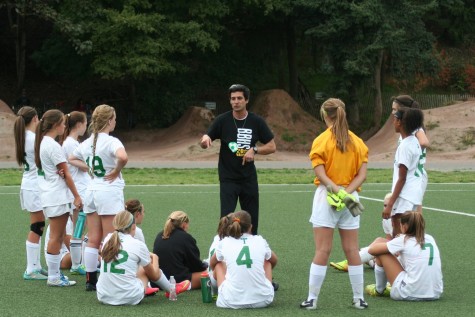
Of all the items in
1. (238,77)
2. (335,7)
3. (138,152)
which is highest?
(335,7)

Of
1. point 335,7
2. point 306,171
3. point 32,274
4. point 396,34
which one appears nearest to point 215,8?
point 335,7

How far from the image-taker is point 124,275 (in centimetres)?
951

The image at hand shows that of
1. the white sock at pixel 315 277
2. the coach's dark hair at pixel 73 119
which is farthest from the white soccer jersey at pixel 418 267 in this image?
the coach's dark hair at pixel 73 119

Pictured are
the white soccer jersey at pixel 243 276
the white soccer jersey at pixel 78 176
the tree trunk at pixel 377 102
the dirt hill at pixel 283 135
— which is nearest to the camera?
the white soccer jersey at pixel 243 276

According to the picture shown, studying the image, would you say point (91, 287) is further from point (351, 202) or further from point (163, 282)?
point (351, 202)

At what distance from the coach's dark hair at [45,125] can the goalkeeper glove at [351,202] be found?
3.46 metres

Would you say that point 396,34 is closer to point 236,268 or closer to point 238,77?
point 238,77

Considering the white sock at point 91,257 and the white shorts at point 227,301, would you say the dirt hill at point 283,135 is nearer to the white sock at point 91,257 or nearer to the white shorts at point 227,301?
the white sock at point 91,257

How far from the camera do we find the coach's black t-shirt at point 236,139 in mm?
10906

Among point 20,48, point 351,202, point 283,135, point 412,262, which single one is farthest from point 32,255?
point 20,48

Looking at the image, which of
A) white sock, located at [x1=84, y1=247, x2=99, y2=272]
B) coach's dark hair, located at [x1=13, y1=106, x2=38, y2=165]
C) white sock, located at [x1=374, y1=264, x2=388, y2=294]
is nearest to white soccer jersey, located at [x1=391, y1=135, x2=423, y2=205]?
white sock, located at [x1=374, y1=264, x2=388, y2=294]

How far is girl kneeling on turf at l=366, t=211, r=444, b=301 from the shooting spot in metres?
9.62

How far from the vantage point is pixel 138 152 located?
38.5 metres

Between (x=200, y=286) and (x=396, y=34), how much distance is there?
28608 mm
